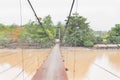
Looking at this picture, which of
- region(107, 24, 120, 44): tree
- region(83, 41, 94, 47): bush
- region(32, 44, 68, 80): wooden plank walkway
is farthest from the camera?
region(107, 24, 120, 44): tree

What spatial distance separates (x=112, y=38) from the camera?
30.1 meters

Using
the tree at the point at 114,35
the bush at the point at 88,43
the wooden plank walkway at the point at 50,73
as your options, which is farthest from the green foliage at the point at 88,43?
the wooden plank walkway at the point at 50,73

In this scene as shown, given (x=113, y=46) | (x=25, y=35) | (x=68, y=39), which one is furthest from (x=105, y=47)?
(x=25, y=35)

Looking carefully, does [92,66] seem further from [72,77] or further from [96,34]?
[96,34]

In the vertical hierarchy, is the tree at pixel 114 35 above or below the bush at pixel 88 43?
above

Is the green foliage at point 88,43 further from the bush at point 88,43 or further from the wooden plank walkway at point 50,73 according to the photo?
the wooden plank walkway at point 50,73

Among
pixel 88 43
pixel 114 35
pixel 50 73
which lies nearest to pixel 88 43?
pixel 88 43

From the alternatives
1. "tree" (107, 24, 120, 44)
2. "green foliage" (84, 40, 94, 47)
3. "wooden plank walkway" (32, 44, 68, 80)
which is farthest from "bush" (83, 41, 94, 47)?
"wooden plank walkway" (32, 44, 68, 80)

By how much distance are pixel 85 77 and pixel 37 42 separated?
7504 mm

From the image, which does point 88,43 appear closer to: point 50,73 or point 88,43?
point 88,43

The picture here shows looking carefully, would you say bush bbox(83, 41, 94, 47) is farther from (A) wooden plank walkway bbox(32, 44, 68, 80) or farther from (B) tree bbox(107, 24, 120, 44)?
(A) wooden plank walkway bbox(32, 44, 68, 80)

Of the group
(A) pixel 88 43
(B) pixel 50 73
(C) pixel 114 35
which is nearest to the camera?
(B) pixel 50 73

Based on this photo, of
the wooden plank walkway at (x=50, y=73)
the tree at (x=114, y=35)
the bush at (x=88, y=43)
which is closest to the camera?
the wooden plank walkway at (x=50, y=73)

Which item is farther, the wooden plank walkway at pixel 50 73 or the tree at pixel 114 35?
the tree at pixel 114 35
